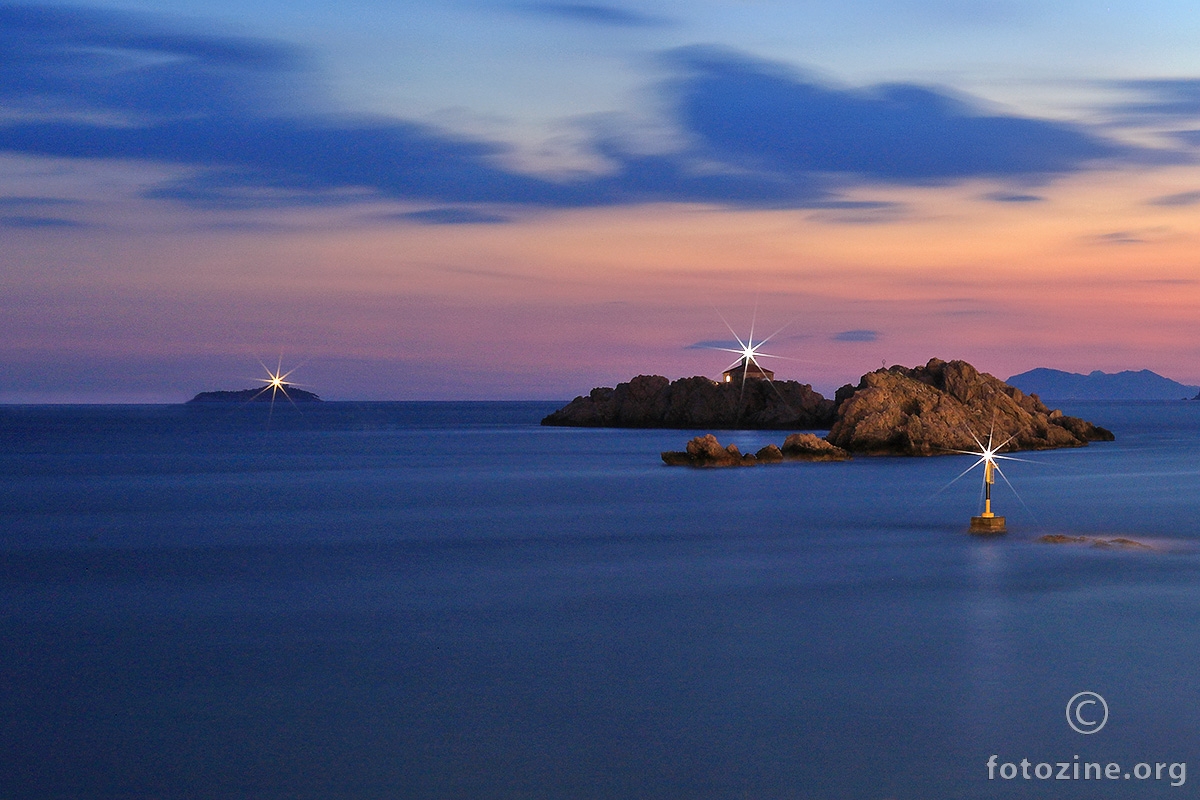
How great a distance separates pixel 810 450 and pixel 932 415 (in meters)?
11.1

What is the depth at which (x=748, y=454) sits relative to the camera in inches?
2458

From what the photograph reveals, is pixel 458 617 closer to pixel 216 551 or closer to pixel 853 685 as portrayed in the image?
pixel 853 685

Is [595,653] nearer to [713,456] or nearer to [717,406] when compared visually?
[713,456]

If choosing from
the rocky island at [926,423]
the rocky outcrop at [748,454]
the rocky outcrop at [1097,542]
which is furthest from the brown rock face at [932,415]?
the rocky outcrop at [1097,542]

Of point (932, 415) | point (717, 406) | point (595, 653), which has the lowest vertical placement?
point (595, 653)

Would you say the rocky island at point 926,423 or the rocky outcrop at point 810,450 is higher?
the rocky island at point 926,423

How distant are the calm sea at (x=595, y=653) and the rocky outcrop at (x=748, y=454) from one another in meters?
18.6

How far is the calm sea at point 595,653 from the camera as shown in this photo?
12.0 meters

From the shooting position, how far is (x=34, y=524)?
39062mm

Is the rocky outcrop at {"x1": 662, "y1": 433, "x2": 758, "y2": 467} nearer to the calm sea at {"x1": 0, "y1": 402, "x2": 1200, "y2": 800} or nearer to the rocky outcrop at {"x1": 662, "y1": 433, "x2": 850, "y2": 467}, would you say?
the rocky outcrop at {"x1": 662, "y1": 433, "x2": 850, "y2": 467}

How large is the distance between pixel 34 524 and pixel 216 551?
11.7 m

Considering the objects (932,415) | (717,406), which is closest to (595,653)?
(932,415)

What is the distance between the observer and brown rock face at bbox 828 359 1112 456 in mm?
69750

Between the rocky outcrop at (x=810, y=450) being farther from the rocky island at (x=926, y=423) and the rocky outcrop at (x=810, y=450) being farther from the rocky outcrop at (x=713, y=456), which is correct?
the rocky outcrop at (x=713, y=456)
